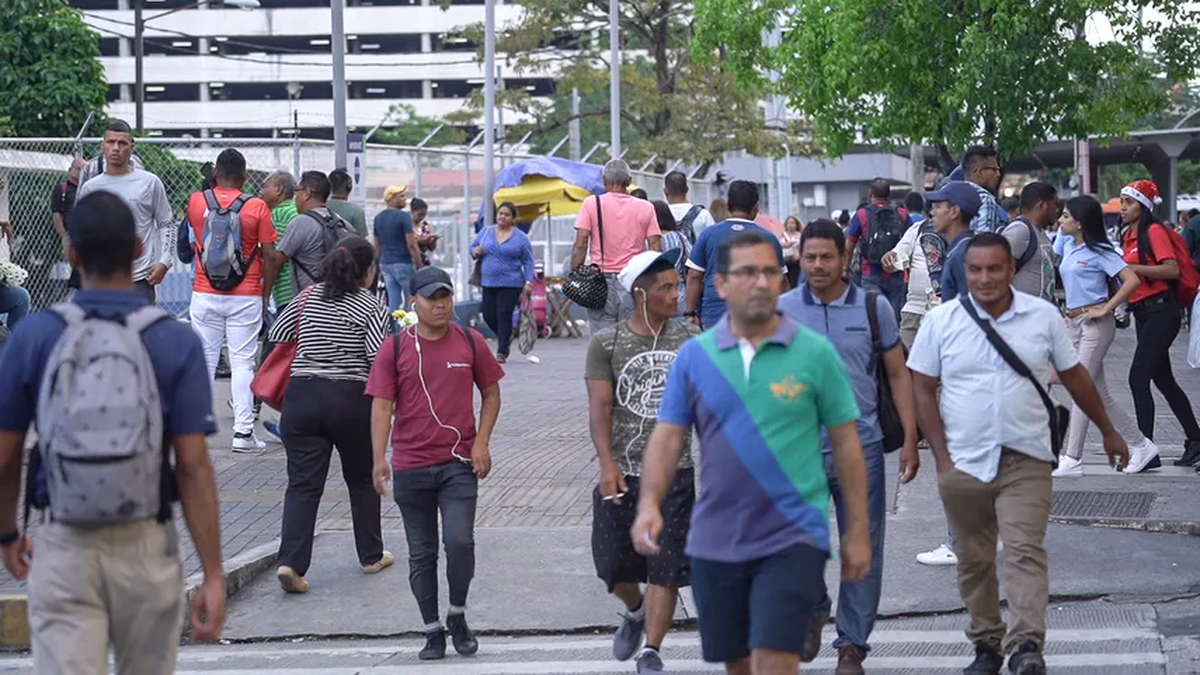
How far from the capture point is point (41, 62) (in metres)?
31.1

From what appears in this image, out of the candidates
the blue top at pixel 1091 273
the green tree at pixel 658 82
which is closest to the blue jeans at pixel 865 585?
the blue top at pixel 1091 273

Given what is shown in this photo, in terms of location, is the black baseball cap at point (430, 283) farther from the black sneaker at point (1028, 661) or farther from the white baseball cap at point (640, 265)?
the black sneaker at point (1028, 661)

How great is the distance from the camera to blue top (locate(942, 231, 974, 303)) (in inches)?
324

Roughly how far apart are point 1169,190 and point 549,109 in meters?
14.9

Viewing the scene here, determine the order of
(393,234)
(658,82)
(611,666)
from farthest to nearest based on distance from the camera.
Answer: (658,82) < (393,234) < (611,666)

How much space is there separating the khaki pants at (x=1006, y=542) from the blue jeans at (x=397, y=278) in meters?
12.6

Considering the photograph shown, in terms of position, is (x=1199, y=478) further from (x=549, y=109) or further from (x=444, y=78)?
(x=444, y=78)

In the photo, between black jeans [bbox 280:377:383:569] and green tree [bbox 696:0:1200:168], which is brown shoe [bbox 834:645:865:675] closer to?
black jeans [bbox 280:377:383:569]

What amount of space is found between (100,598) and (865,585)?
3147 mm

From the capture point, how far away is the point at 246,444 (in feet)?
40.4

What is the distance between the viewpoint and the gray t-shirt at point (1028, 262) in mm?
9516

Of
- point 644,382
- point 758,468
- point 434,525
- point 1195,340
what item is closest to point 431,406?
point 434,525

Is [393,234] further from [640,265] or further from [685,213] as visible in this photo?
[640,265]

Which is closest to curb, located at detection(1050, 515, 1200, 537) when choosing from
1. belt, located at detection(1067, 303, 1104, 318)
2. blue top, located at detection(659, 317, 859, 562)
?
belt, located at detection(1067, 303, 1104, 318)
